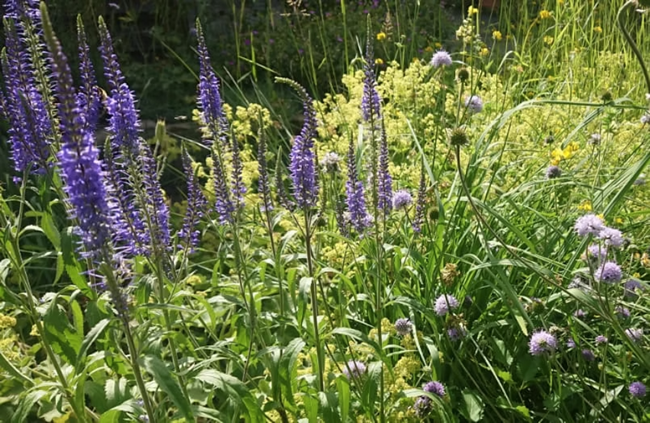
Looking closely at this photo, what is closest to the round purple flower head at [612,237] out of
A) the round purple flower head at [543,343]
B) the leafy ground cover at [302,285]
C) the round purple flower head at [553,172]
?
the leafy ground cover at [302,285]

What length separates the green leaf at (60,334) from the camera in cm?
228

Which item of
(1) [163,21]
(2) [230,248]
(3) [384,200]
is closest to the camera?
(2) [230,248]

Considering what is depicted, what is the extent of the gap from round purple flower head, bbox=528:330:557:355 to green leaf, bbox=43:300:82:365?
154cm

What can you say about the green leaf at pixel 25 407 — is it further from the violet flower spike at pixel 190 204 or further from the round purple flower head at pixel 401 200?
the round purple flower head at pixel 401 200

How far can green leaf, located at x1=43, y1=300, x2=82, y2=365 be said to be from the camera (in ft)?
7.47

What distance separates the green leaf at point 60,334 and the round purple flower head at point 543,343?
154 centimetres

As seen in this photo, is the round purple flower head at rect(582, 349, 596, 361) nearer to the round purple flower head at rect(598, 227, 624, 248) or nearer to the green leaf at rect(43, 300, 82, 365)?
the round purple flower head at rect(598, 227, 624, 248)

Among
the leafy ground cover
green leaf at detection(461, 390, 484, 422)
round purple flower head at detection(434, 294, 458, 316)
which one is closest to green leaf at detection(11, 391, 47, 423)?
the leafy ground cover

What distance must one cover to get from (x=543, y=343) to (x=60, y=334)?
1625mm

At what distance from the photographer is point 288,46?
25.9 feet

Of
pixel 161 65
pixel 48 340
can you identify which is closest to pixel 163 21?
pixel 161 65

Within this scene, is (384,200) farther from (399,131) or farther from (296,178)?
(399,131)

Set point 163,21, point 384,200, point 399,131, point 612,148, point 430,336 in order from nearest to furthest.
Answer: point 384,200 → point 430,336 → point 612,148 → point 399,131 → point 163,21

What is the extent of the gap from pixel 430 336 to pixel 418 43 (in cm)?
570
